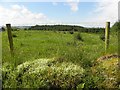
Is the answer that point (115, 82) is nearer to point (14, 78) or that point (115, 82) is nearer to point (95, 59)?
point (95, 59)

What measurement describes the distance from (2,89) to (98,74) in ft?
7.80

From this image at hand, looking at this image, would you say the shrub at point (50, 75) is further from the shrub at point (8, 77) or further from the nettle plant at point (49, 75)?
the shrub at point (8, 77)

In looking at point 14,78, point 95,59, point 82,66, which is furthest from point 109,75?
point 14,78

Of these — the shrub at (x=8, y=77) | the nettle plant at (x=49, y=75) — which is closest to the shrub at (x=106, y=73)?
the nettle plant at (x=49, y=75)

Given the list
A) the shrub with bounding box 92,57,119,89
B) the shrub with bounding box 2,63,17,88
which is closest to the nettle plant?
the shrub with bounding box 2,63,17,88

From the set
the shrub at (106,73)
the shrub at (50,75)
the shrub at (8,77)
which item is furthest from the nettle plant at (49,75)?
the shrub at (106,73)

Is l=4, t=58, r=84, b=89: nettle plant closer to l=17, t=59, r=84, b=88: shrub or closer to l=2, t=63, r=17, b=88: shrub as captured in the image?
l=17, t=59, r=84, b=88: shrub

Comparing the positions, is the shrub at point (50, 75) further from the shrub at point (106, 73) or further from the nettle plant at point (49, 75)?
the shrub at point (106, 73)

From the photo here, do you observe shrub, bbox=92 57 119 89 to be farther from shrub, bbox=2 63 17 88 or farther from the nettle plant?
shrub, bbox=2 63 17 88

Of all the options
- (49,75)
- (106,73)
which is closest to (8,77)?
(49,75)

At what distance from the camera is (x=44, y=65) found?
812 cm

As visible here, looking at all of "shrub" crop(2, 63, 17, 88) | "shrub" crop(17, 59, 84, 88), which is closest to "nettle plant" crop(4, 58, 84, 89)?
"shrub" crop(17, 59, 84, 88)

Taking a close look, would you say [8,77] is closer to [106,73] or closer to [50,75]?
[50,75]

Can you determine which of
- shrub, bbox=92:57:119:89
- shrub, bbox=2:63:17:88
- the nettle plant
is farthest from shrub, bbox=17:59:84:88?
shrub, bbox=92:57:119:89
